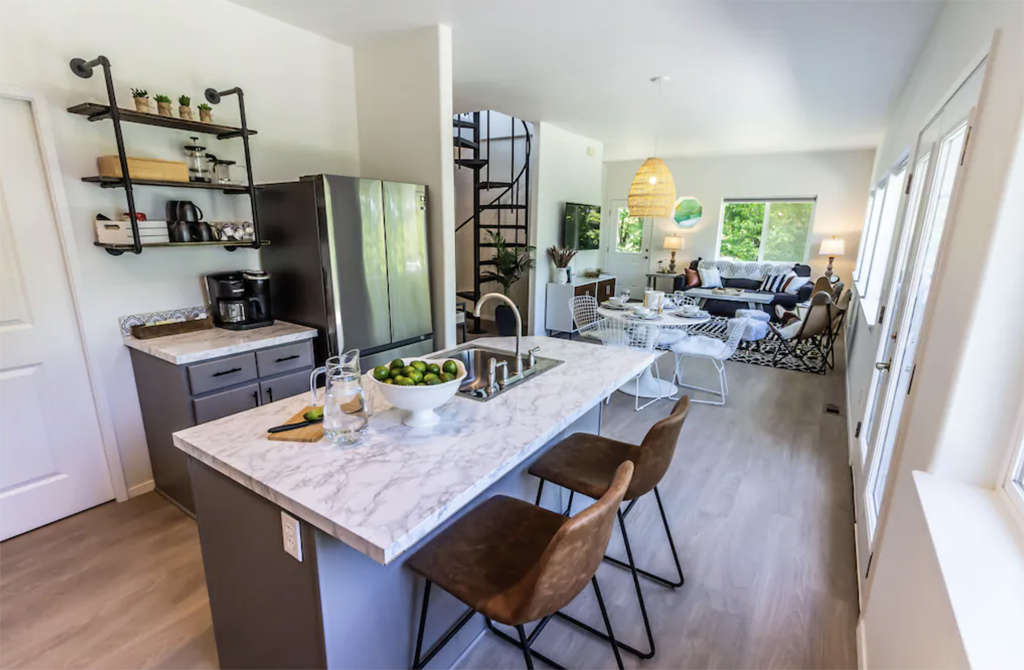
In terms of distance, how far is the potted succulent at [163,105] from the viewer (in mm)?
2365

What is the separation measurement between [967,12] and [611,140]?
531 centimetres

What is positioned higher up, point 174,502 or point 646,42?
point 646,42

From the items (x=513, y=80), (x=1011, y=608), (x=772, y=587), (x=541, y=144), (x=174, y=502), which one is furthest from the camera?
(x=541, y=144)

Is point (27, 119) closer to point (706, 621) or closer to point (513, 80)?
point (513, 80)

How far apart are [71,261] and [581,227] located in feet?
18.7

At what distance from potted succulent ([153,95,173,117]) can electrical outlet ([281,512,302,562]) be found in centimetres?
228

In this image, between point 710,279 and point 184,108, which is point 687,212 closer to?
point 710,279

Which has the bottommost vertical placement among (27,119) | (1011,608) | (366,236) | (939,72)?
(1011,608)

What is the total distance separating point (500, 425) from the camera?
1520 mm

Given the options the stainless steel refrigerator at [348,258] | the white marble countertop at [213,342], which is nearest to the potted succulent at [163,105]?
the stainless steel refrigerator at [348,258]

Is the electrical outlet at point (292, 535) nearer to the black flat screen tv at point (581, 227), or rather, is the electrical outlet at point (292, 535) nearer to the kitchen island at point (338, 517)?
the kitchen island at point (338, 517)

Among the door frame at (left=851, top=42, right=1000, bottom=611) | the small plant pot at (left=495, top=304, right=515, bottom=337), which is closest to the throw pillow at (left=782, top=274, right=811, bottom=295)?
the small plant pot at (left=495, top=304, right=515, bottom=337)

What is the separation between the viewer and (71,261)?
2.34m

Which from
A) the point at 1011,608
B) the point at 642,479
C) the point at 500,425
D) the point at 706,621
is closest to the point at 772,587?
the point at 706,621
